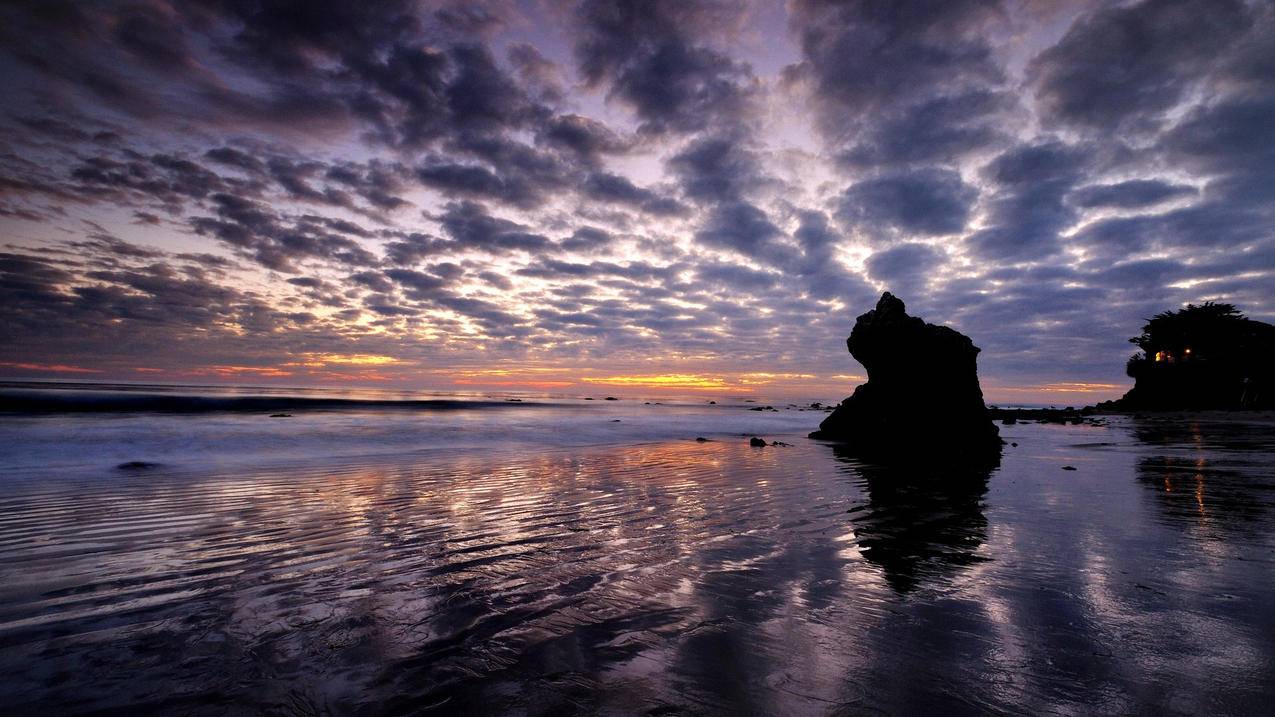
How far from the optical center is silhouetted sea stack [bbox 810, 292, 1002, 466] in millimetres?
25750

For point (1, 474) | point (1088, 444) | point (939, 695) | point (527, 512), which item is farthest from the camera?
point (1088, 444)

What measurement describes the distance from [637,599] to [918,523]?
6150mm

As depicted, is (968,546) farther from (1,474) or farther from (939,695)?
(1,474)

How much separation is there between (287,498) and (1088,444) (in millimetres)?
33733

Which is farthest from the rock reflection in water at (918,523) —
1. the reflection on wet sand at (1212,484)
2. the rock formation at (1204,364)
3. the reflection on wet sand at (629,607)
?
the rock formation at (1204,364)

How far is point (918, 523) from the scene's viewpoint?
8.81 m

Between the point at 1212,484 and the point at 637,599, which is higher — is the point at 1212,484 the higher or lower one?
the higher one

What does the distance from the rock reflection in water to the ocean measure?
0.25 ft

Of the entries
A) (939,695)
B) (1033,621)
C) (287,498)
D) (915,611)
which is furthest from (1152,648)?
(287,498)

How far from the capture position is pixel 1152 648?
155 inches

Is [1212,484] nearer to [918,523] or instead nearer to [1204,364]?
[918,523]

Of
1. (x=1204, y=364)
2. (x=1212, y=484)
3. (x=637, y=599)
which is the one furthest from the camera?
(x=1204, y=364)

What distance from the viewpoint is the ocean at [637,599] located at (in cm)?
344

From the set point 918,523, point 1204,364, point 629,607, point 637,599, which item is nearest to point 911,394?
point 918,523
